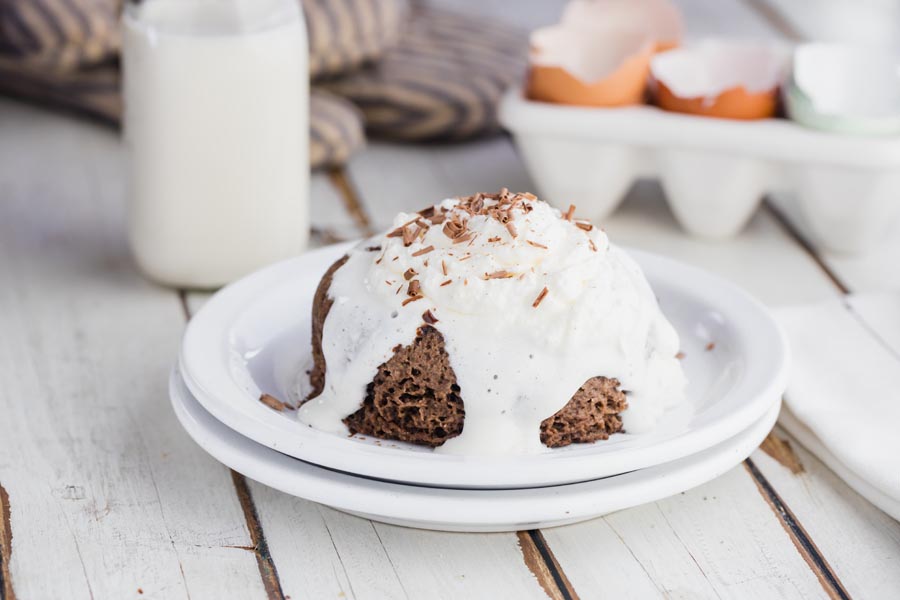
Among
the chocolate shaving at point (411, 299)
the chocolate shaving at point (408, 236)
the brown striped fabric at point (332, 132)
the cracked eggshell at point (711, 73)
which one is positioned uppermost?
the chocolate shaving at point (408, 236)

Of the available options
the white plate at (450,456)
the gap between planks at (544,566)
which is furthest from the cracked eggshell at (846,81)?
the gap between planks at (544,566)

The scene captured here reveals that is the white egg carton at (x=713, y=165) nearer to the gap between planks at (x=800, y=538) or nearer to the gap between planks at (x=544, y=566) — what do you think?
the gap between planks at (x=800, y=538)

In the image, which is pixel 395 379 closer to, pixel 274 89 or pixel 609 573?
pixel 609 573

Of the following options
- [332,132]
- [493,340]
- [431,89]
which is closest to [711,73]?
[431,89]

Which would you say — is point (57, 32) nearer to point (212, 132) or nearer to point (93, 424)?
point (212, 132)

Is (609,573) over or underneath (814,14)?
over

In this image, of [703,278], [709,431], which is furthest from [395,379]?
[703,278]

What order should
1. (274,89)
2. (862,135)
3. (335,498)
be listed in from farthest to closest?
(862,135), (274,89), (335,498)
